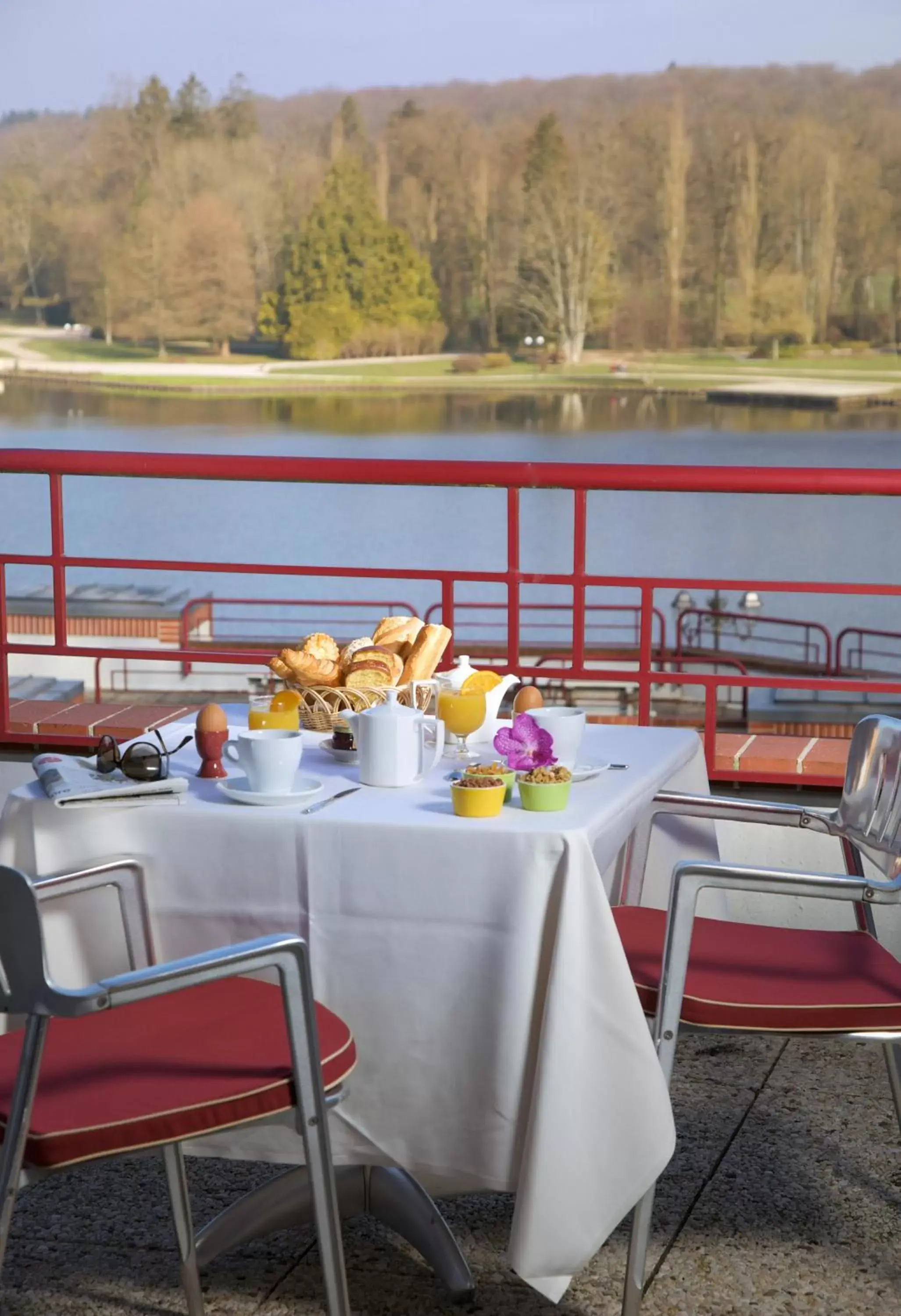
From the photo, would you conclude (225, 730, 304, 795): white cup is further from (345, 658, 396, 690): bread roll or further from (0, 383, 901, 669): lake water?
(0, 383, 901, 669): lake water

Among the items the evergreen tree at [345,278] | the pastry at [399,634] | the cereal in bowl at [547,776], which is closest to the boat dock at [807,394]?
the evergreen tree at [345,278]

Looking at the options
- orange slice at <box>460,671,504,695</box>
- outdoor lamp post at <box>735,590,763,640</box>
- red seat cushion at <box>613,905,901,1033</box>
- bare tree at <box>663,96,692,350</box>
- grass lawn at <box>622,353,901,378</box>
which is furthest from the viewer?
bare tree at <box>663,96,692,350</box>

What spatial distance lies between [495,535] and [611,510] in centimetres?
199

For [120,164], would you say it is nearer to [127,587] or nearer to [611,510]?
[127,587]

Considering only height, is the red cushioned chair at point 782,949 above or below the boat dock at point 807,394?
above

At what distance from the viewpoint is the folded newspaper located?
155 cm

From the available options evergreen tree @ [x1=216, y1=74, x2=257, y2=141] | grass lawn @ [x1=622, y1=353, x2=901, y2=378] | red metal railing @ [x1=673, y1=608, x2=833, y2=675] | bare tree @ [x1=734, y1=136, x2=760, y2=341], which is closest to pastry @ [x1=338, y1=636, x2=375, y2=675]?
red metal railing @ [x1=673, y1=608, x2=833, y2=675]

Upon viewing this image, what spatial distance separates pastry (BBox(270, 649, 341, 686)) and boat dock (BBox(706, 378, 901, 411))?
2340 cm

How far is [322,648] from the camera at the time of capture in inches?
75.7

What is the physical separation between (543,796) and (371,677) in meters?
0.41

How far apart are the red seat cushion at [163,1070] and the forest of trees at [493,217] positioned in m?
23.2

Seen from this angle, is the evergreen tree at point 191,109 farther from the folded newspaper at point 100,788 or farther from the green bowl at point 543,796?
the green bowl at point 543,796

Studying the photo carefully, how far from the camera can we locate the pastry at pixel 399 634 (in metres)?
1.99

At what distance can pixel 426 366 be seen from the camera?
24.6 m
